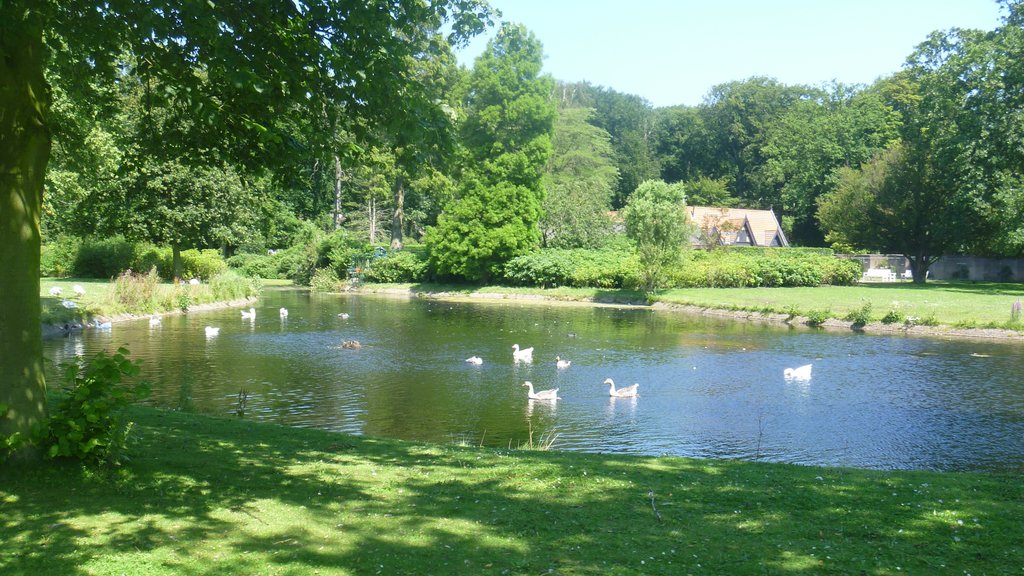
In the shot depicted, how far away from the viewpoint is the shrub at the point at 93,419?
21.0 ft

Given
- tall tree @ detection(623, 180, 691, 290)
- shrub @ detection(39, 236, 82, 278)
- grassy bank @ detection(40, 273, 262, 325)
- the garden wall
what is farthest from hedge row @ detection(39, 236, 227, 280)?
the garden wall

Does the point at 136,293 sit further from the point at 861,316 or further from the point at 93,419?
the point at 861,316

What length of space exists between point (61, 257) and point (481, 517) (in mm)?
44825

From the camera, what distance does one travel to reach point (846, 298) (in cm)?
3975

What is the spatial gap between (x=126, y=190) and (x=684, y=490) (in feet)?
114

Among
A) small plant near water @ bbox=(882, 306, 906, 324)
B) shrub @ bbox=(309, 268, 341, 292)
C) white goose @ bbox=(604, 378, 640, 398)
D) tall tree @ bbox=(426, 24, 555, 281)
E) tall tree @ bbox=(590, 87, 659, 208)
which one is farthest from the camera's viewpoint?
tall tree @ bbox=(590, 87, 659, 208)

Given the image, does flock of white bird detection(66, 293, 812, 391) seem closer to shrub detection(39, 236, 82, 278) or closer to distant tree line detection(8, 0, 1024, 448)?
distant tree line detection(8, 0, 1024, 448)

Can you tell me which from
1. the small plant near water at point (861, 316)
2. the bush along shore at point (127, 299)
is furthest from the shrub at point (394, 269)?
the small plant near water at point (861, 316)

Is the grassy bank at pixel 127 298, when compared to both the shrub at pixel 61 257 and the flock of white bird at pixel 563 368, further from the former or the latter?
the flock of white bird at pixel 563 368

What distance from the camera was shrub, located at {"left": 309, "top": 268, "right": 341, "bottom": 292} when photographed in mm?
53656

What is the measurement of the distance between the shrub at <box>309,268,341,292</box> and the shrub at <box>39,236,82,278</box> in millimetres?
15015

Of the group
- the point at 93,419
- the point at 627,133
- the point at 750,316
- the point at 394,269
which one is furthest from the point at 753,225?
the point at 93,419

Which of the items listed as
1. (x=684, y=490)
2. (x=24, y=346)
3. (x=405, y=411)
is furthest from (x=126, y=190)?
(x=684, y=490)

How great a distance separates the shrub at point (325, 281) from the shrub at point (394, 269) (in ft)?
8.05
